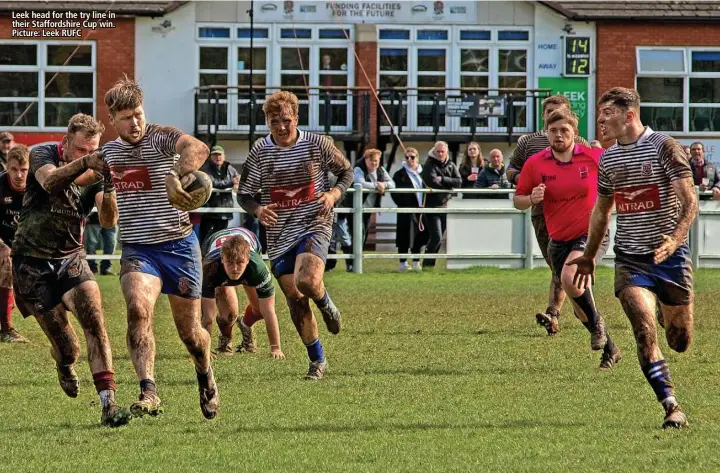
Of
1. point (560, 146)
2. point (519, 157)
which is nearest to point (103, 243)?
point (519, 157)

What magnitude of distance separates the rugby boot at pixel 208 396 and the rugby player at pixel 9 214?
3.56 meters

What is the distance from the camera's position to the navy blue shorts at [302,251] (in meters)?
10.6

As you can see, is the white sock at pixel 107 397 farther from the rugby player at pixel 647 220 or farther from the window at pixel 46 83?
the window at pixel 46 83

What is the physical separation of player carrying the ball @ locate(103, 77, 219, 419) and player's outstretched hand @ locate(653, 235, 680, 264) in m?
2.72

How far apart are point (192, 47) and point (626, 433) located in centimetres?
2925

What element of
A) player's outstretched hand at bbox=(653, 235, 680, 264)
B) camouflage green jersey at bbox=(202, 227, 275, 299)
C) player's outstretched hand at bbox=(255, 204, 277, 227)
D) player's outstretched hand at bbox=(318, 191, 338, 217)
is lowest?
camouflage green jersey at bbox=(202, 227, 275, 299)

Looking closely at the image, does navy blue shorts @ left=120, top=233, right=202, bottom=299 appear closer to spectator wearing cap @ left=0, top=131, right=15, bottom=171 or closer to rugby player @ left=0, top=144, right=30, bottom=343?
rugby player @ left=0, top=144, right=30, bottom=343

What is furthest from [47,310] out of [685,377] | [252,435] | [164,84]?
[164,84]

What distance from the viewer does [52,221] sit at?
9102mm

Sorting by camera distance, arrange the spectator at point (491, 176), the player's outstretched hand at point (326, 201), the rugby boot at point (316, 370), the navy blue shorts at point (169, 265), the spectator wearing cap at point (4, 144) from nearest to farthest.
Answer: the navy blue shorts at point (169, 265) < the rugby boot at point (316, 370) < the player's outstretched hand at point (326, 201) < the spectator wearing cap at point (4, 144) < the spectator at point (491, 176)

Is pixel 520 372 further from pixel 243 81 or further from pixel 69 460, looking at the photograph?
pixel 243 81

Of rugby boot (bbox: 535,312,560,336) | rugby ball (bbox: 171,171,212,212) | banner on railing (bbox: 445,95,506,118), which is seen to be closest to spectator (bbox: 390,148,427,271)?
rugby boot (bbox: 535,312,560,336)

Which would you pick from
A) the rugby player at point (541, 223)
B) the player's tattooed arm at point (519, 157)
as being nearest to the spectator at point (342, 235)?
the player's tattooed arm at point (519, 157)

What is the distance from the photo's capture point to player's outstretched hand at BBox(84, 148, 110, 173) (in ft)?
27.1
